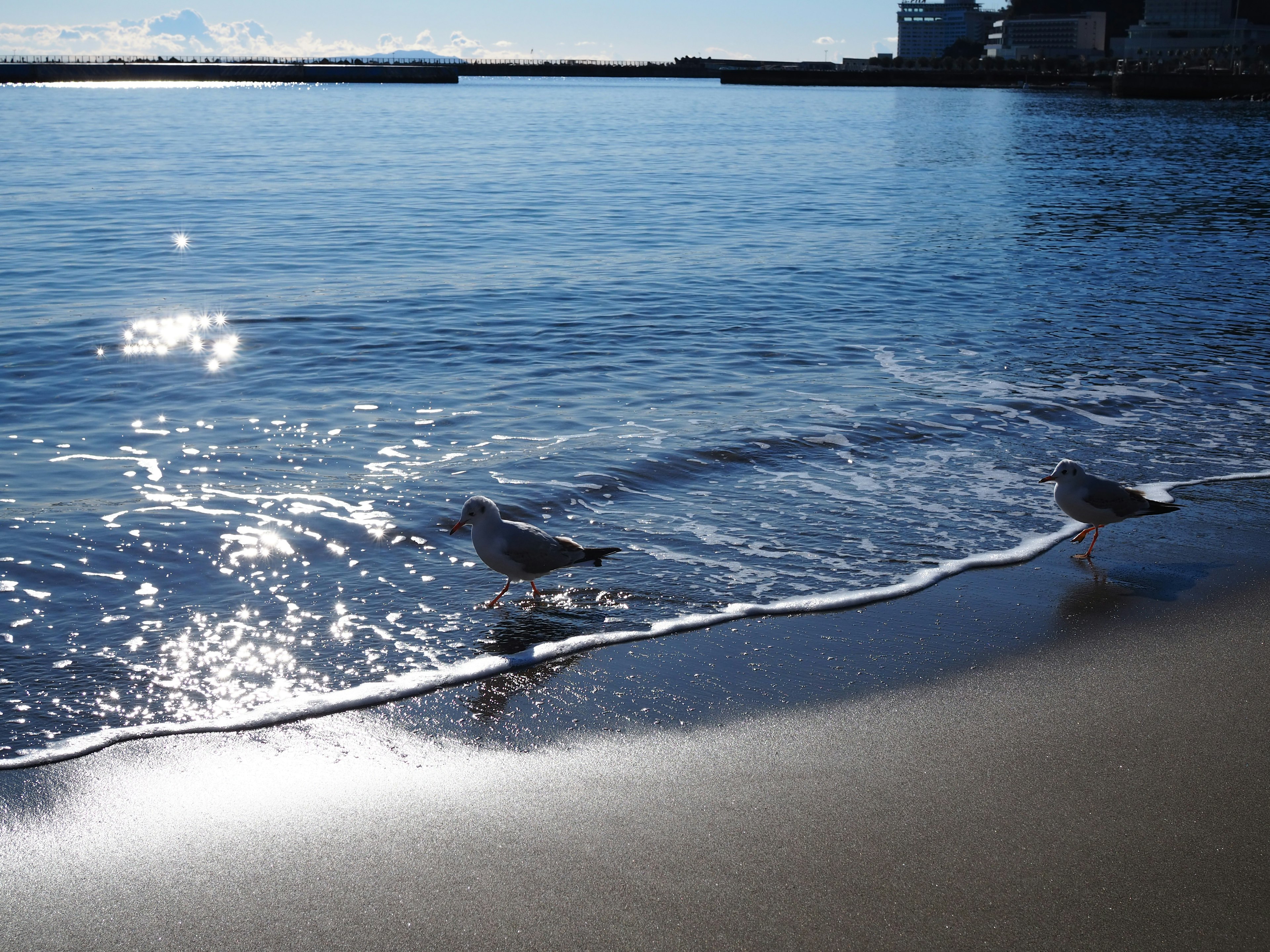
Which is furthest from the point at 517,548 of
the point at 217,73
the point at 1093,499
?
the point at 217,73

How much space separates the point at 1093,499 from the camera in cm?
665

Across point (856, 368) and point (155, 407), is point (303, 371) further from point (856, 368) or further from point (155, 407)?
point (856, 368)

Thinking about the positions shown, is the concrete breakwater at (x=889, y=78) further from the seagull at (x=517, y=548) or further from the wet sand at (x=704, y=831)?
the wet sand at (x=704, y=831)

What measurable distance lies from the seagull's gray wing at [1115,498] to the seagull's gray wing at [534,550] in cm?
322

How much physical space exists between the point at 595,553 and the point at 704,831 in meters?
2.52

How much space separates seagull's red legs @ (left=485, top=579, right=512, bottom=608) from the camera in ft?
20.2

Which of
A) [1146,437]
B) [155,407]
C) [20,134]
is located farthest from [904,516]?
[20,134]

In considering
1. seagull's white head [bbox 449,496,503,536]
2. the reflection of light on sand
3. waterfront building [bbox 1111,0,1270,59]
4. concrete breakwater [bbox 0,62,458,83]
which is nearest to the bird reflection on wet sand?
seagull's white head [bbox 449,496,503,536]

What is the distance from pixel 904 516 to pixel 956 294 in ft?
35.5

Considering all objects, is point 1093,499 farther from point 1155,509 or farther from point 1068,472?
point 1155,509

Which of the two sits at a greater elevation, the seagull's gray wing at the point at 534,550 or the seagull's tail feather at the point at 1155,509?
the seagull's gray wing at the point at 534,550

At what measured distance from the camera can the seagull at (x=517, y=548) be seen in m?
6.00

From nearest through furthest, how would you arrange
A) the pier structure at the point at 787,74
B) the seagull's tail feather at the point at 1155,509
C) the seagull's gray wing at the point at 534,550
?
the seagull's gray wing at the point at 534,550 → the seagull's tail feather at the point at 1155,509 → the pier structure at the point at 787,74

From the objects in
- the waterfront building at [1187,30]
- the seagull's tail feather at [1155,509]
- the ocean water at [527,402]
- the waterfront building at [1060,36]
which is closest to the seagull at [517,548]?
the ocean water at [527,402]
